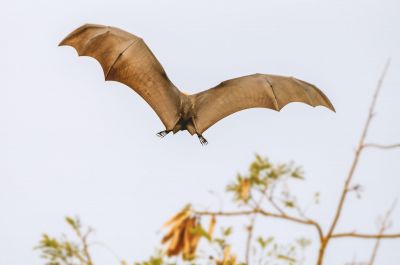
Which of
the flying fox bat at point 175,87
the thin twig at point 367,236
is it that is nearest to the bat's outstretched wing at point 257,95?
the flying fox bat at point 175,87

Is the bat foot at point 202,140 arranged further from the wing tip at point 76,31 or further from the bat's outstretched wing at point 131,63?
the wing tip at point 76,31

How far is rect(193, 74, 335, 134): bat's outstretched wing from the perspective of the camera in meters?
10.1

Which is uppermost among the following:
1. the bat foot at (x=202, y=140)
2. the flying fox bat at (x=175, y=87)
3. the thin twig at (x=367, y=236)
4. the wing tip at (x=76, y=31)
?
the wing tip at (x=76, y=31)

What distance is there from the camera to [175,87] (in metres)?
9.99

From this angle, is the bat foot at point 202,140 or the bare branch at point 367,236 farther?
the bat foot at point 202,140

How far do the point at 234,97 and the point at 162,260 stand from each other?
179 inches

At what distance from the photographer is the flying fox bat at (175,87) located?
383 inches

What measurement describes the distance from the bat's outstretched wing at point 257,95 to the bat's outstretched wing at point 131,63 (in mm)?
672

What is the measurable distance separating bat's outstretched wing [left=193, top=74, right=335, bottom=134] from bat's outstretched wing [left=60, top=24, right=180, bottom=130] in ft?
2.21

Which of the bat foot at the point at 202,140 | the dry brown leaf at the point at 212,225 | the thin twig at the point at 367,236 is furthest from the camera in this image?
the bat foot at the point at 202,140

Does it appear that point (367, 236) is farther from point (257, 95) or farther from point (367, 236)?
point (257, 95)

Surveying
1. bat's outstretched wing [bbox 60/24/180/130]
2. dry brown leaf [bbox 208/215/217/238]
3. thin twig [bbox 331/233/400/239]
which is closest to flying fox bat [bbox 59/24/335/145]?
bat's outstretched wing [bbox 60/24/180/130]

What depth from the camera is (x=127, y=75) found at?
33.0ft

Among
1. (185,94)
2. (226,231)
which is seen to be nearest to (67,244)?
(226,231)
